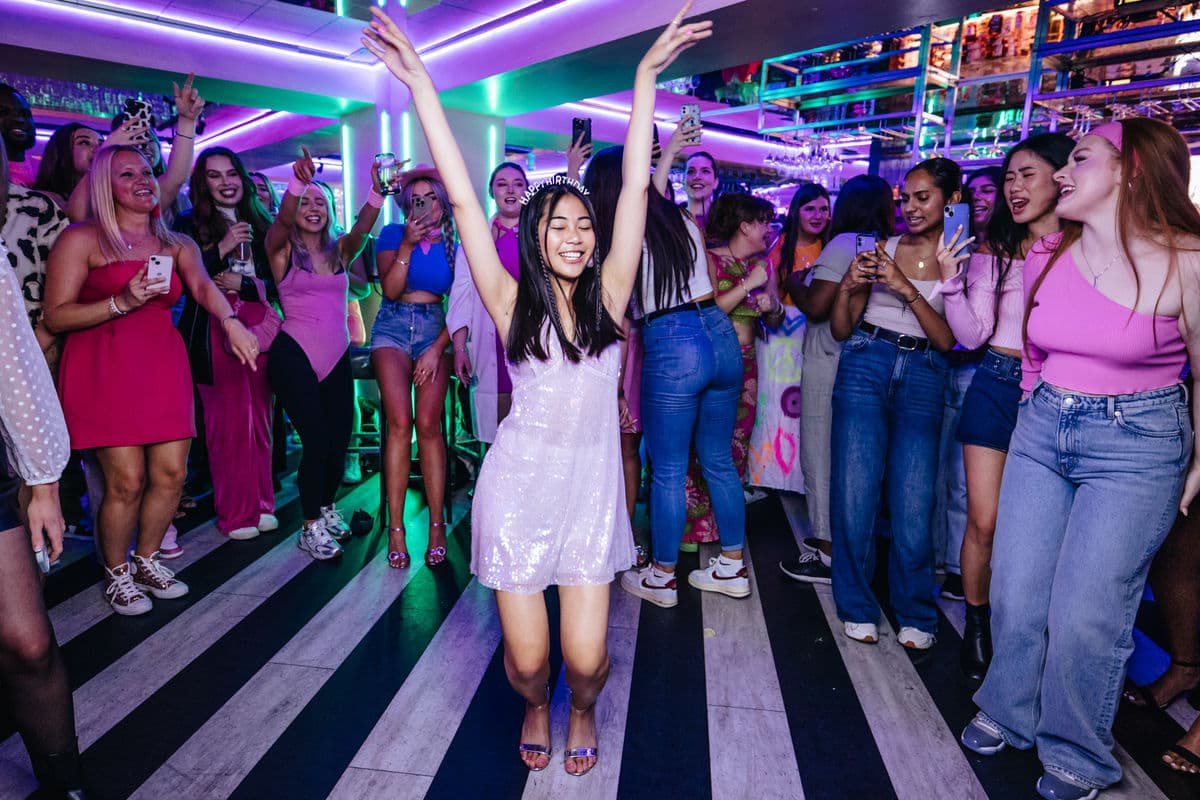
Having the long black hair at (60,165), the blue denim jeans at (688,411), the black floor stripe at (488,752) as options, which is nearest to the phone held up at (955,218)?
the blue denim jeans at (688,411)

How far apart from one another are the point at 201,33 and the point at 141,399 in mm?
4164

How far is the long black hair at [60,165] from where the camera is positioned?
10.1 ft

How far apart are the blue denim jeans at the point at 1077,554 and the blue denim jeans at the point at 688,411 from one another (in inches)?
38.1

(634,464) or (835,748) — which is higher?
(634,464)

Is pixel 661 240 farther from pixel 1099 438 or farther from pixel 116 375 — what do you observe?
pixel 116 375

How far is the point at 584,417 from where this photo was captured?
174 centimetres

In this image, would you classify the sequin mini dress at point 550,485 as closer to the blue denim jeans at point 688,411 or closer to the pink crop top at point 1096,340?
the blue denim jeans at point 688,411

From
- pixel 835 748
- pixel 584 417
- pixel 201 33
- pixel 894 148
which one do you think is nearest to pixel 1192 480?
pixel 835 748

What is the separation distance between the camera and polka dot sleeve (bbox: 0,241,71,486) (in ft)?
4.54

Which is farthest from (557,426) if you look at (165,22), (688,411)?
(165,22)

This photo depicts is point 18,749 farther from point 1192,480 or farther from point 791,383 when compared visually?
point 791,383

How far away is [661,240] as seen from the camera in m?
2.47

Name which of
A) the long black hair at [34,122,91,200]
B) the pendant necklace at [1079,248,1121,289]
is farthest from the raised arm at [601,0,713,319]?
the long black hair at [34,122,91,200]

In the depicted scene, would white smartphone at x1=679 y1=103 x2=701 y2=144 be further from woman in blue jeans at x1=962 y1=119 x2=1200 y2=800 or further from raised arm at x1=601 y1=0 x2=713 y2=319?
woman in blue jeans at x1=962 y1=119 x2=1200 y2=800
